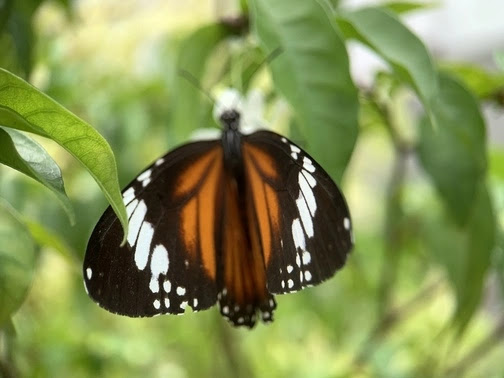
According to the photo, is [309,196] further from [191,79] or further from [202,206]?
[191,79]

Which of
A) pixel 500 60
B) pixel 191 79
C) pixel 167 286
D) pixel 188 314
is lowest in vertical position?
pixel 167 286

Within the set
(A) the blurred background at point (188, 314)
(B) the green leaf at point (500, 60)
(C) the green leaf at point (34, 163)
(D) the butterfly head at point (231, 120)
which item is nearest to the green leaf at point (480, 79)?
(A) the blurred background at point (188, 314)

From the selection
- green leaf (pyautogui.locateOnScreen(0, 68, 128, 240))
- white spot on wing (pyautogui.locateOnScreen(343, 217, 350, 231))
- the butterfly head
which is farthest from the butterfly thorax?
green leaf (pyautogui.locateOnScreen(0, 68, 128, 240))

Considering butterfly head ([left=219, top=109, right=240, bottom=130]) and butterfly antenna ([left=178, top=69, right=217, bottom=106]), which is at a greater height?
butterfly antenna ([left=178, top=69, right=217, bottom=106])

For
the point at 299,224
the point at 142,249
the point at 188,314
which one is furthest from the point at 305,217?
the point at 188,314

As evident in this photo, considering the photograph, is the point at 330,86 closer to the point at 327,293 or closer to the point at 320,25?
the point at 320,25

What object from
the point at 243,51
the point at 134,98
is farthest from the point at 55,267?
the point at 243,51

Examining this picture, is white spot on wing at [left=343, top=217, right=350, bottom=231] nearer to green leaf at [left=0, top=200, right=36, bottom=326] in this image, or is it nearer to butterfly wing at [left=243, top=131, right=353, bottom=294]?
butterfly wing at [left=243, top=131, right=353, bottom=294]
